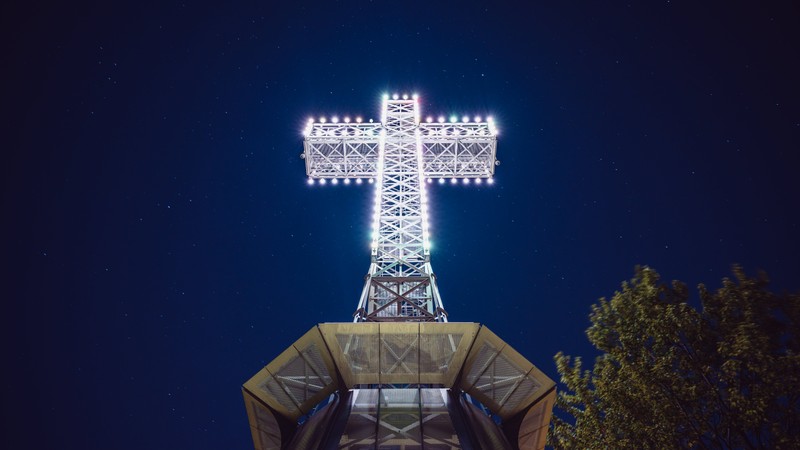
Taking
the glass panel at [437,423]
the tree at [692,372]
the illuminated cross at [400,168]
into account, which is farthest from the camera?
the illuminated cross at [400,168]

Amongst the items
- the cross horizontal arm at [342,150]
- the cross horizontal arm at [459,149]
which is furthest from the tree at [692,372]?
the cross horizontal arm at [342,150]

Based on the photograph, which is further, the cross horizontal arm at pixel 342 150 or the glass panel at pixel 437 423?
the cross horizontal arm at pixel 342 150

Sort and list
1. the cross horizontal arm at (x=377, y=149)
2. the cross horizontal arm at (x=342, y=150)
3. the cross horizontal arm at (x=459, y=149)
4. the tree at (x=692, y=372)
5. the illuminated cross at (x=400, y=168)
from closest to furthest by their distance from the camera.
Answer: the tree at (x=692, y=372) → the illuminated cross at (x=400, y=168) → the cross horizontal arm at (x=342, y=150) → the cross horizontal arm at (x=377, y=149) → the cross horizontal arm at (x=459, y=149)

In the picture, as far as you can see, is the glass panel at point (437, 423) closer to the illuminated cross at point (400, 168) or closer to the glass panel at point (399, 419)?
the glass panel at point (399, 419)

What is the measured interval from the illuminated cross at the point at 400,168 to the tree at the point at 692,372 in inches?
215

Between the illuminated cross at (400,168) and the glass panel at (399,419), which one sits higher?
the illuminated cross at (400,168)

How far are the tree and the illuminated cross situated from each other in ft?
17.9

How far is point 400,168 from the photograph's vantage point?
2334 cm

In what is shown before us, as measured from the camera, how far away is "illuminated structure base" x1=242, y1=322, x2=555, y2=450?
805 cm

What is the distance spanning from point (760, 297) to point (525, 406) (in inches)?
270

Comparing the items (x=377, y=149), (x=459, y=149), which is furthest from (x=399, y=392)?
(x=459, y=149)

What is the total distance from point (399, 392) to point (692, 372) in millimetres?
7381

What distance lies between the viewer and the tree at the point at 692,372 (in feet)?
31.6

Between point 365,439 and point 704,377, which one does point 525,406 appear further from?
point 704,377
